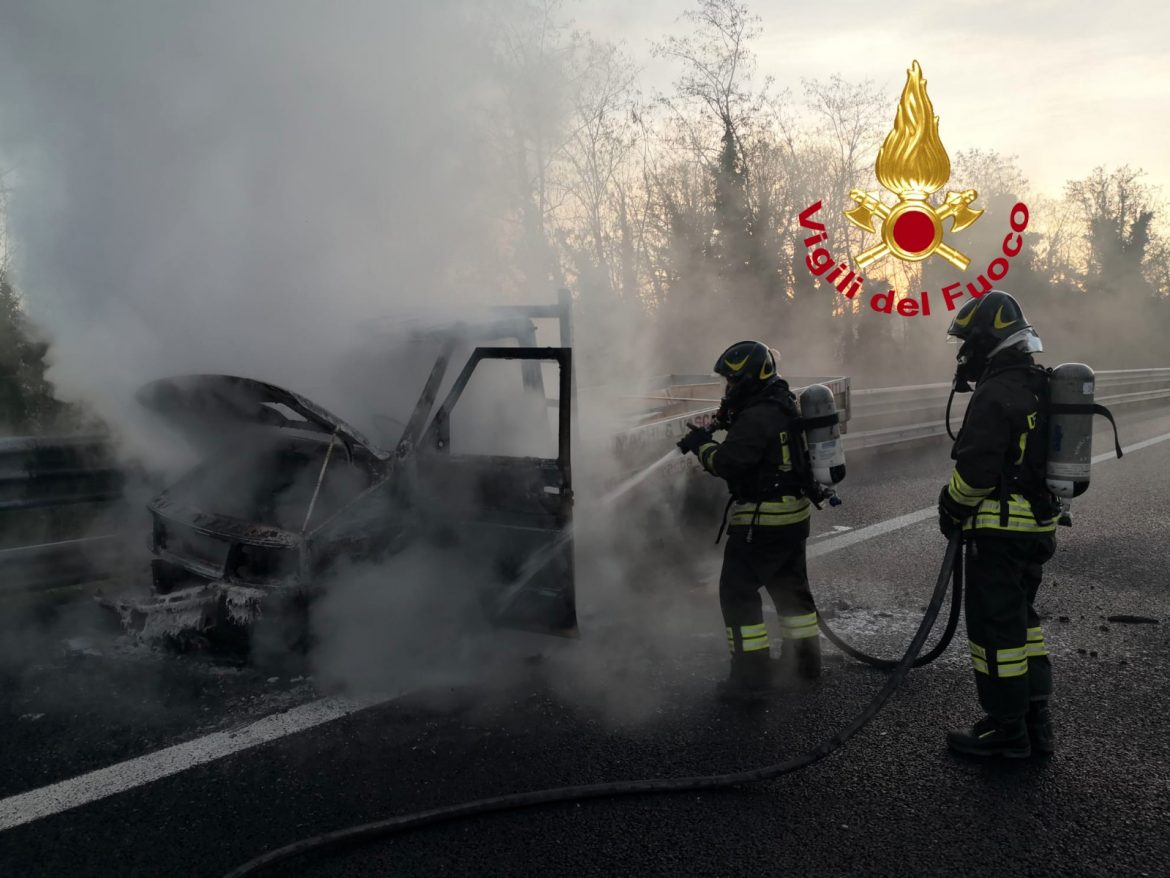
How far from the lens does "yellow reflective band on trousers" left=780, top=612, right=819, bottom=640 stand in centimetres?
387

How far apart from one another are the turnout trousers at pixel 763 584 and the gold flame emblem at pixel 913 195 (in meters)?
9.71

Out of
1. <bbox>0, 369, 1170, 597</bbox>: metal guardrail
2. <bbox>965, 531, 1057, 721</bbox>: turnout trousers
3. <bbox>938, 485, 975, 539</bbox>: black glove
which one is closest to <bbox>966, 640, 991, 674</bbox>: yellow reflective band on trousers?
<bbox>965, 531, 1057, 721</bbox>: turnout trousers

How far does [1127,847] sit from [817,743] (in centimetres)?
102

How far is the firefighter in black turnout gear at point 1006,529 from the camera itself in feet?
10.5

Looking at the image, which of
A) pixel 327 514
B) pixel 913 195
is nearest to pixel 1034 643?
pixel 327 514

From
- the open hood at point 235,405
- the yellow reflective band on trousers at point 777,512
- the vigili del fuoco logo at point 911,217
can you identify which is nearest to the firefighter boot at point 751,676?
the yellow reflective band on trousers at point 777,512

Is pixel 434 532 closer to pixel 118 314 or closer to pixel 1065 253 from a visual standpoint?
pixel 118 314

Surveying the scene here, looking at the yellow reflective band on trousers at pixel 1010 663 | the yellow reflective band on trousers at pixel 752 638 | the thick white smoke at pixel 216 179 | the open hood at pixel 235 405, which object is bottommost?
the yellow reflective band on trousers at pixel 752 638

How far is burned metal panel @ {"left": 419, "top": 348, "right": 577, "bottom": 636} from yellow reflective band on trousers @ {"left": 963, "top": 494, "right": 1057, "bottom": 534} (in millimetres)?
1647

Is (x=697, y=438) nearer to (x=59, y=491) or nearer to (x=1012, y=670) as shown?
(x=1012, y=670)

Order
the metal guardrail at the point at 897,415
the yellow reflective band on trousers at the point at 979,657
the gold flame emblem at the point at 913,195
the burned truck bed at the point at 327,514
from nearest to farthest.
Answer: the yellow reflective band on trousers at the point at 979,657
the burned truck bed at the point at 327,514
the metal guardrail at the point at 897,415
the gold flame emblem at the point at 913,195

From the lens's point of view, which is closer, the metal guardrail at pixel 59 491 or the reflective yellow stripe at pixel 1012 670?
the reflective yellow stripe at pixel 1012 670

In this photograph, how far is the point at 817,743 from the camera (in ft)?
10.8

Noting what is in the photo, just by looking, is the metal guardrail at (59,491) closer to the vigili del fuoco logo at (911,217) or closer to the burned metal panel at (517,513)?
the burned metal panel at (517,513)
